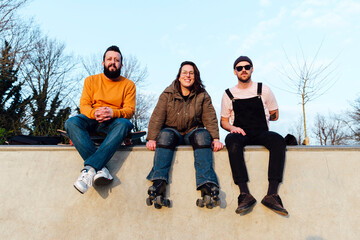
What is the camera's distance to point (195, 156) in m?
2.62

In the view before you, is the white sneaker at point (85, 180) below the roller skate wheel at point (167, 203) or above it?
above

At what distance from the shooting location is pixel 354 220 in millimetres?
2393

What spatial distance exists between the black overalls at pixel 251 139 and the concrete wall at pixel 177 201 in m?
0.17

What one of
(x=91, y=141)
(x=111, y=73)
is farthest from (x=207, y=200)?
(x=111, y=73)

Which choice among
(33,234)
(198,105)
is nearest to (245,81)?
(198,105)

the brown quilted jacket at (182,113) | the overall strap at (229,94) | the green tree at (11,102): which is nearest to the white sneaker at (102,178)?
the brown quilted jacket at (182,113)

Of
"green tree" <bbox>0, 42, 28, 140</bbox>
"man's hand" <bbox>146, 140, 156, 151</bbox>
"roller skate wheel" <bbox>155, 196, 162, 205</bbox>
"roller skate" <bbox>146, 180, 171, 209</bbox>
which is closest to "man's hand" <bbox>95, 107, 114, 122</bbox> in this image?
"man's hand" <bbox>146, 140, 156, 151</bbox>

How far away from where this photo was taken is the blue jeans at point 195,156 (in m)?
2.48

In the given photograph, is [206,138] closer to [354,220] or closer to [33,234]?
[354,220]

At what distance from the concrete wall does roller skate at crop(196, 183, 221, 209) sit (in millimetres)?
176

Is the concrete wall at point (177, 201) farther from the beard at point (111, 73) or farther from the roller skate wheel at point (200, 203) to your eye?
Answer: the beard at point (111, 73)

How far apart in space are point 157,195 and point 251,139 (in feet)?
4.26

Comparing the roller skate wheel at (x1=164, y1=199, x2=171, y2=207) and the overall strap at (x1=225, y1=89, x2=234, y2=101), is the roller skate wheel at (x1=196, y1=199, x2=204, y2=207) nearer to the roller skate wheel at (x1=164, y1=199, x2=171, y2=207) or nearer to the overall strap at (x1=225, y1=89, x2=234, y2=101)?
the roller skate wheel at (x1=164, y1=199, x2=171, y2=207)

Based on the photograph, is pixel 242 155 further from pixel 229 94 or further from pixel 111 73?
pixel 111 73
